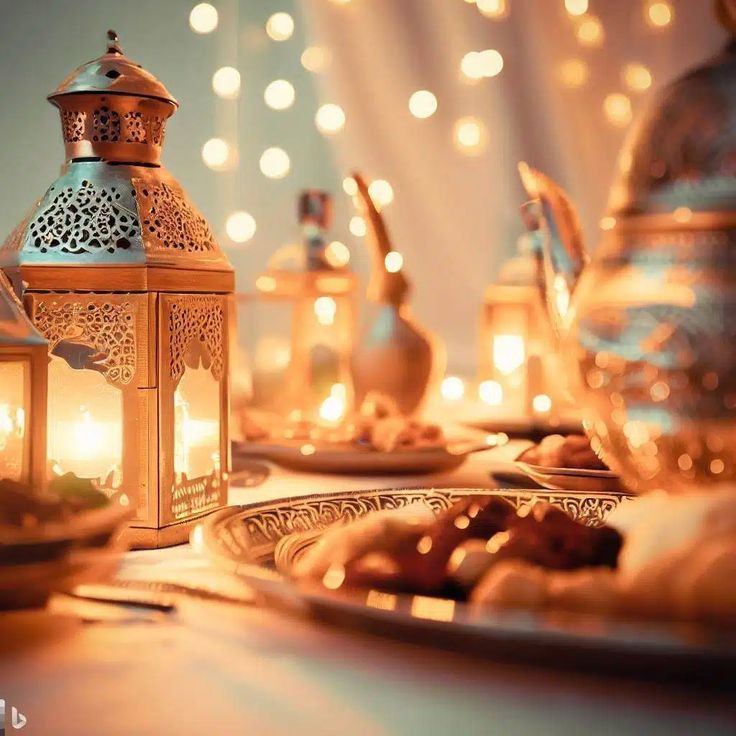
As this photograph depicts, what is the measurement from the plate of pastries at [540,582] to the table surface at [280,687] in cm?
2

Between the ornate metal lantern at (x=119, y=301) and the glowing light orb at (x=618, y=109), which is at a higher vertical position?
the glowing light orb at (x=618, y=109)

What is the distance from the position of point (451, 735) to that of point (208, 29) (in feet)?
7.55

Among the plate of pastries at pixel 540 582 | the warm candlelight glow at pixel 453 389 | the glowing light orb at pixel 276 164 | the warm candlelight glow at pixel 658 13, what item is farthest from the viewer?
the glowing light orb at pixel 276 164

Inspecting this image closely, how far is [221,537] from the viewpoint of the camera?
0.50 meters

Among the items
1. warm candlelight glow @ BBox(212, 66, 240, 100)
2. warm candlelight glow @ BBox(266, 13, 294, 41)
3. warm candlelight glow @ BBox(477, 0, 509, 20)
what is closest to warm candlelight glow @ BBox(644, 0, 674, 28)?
warm candlelight glow @ BBox(477, 0, 509, 20)

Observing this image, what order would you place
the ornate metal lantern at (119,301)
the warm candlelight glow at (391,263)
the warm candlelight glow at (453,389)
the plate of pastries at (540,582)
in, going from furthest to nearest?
the warm candlelight glow at (453,389), the warm candlelight glow at (391,263), the ornate metal lantern at (119,301), the plate of pastries at (540,582)

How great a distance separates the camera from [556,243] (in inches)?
24.0

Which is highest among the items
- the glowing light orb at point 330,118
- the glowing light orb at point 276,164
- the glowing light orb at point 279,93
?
the glowing light orb at point 279,93

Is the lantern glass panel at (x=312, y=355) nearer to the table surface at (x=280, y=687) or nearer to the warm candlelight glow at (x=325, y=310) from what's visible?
the warm candlelight glow at (x=325, y=310)

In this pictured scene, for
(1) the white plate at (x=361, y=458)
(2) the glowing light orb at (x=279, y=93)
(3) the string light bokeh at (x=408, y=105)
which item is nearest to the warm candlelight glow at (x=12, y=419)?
(1) the white plate at (x=361, y=458)

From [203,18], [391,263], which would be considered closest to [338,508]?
[391,263]

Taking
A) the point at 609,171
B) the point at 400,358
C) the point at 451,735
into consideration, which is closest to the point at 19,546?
the point at 451,735

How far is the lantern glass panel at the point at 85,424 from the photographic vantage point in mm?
648

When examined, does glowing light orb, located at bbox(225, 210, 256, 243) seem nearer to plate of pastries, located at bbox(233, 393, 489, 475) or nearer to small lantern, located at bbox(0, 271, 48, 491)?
plate of pastries, located at bbox(233, 393, 489, 475)
